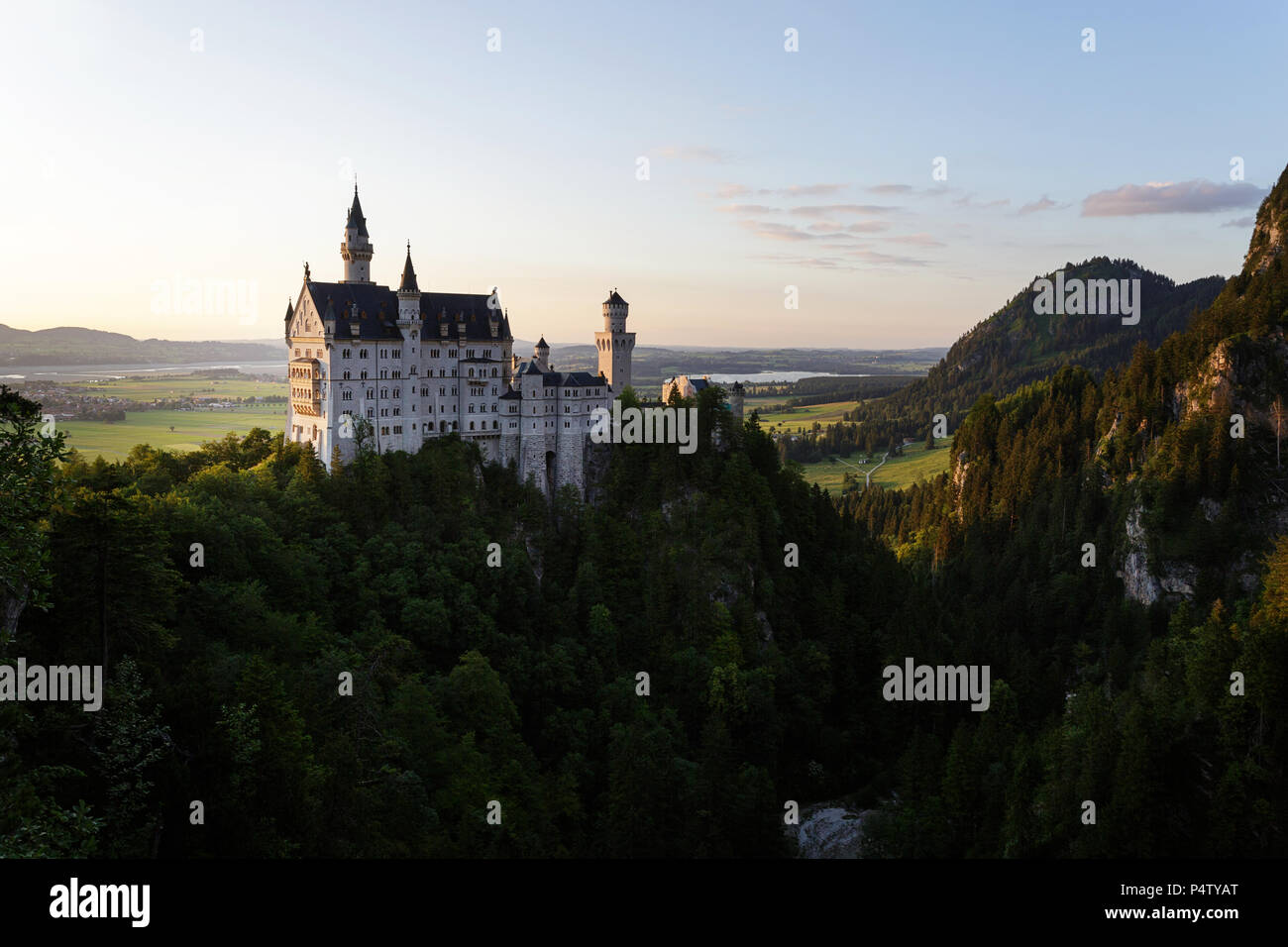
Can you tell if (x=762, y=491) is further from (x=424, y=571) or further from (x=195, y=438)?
(x=195, y=438)

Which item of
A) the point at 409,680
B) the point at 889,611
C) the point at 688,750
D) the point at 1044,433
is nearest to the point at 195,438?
the point at 409,680

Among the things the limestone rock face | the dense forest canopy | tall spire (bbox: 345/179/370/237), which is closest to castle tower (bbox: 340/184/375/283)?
tall spire (bbox: 345/179/370/237)

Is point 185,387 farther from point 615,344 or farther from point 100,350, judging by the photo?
point 615,344

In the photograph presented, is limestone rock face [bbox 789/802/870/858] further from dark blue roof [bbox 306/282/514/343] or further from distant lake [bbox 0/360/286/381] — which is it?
distant lake [bbox 0/360/286/381]

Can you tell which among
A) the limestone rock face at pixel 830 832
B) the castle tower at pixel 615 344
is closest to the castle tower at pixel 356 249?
the castle tower at pixel 615 344

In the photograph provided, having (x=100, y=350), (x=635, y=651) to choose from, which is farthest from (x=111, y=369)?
(x=635, y=651)
